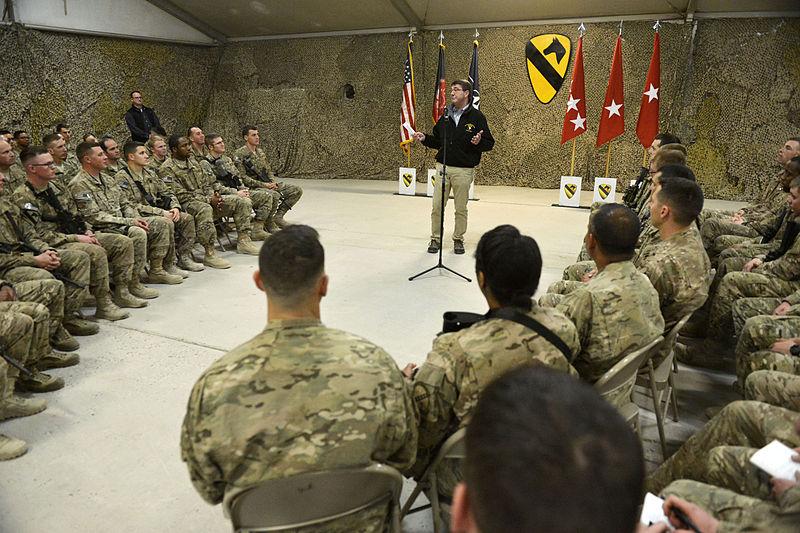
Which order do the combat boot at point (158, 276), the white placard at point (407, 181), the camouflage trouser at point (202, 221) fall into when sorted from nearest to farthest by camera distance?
the combat boot at point (158, 276)
the camouflage trouser at point (202, 221)
the white placard at point (407, 181)

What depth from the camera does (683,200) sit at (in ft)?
9.10

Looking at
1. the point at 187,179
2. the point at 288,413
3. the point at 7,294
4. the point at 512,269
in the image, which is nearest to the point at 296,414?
the point at 288,413

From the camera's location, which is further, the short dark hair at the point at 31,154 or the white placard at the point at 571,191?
the white placard at the point at 571,191

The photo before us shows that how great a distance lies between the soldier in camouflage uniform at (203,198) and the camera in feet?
17.2

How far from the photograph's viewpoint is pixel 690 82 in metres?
9.15

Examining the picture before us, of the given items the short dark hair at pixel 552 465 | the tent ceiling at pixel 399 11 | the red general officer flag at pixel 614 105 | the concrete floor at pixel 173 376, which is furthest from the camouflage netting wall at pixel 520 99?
the short dark hair at pixel 552 465

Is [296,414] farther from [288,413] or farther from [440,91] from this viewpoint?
[440,91]

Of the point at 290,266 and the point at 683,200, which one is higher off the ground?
the point at 683,200

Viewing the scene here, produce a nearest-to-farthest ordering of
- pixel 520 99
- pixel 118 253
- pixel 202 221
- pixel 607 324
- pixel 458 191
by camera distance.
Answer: pixel 607 324 < pixel 118 253 < pixel 202 221 < pixel 458 191 < pixel 520 99

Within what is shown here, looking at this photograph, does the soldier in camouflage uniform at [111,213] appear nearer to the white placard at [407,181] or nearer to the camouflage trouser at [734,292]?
the camouflage trouser at [734,292]

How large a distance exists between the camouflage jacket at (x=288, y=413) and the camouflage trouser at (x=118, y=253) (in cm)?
318

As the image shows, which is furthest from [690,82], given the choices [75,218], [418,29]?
[75,218]

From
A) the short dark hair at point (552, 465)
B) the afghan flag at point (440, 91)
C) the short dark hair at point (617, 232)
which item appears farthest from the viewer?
the afghan flag at point (440, 91)

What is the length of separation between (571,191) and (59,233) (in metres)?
6.59
